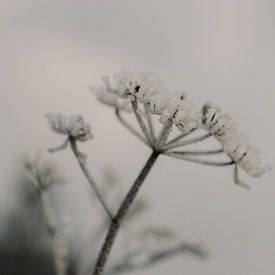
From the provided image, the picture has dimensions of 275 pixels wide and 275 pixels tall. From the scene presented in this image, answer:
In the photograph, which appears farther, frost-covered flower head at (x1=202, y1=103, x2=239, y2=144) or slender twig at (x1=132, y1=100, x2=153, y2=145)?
slender twig at (x1=132, y1=100, x2=153, y2=145)

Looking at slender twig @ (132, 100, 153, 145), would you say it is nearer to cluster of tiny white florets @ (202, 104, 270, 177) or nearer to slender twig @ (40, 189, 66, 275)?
cluster of tiny white florets @ (202, 104, 270, 177)

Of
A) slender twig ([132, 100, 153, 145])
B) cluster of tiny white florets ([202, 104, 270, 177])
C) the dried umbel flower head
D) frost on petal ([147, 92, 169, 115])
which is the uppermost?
cluster of tiny white florets ([202, 104, 270, 177])

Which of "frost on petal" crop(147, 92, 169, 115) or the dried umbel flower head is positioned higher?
"frost on petal" crop(147, 92, 169, 115)

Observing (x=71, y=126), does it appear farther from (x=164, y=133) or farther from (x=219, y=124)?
A: (x=219, y=124)

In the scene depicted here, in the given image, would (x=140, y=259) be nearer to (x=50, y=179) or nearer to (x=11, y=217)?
(x=50, y=179)

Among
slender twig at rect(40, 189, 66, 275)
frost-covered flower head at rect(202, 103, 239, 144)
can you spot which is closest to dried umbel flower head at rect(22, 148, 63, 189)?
slender twig at rect(40, 189, 66, 275)

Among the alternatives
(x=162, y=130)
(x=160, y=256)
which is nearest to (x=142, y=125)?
(x=162, y=130)

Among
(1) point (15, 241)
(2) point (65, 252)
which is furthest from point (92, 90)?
(1) point (15, 241)
